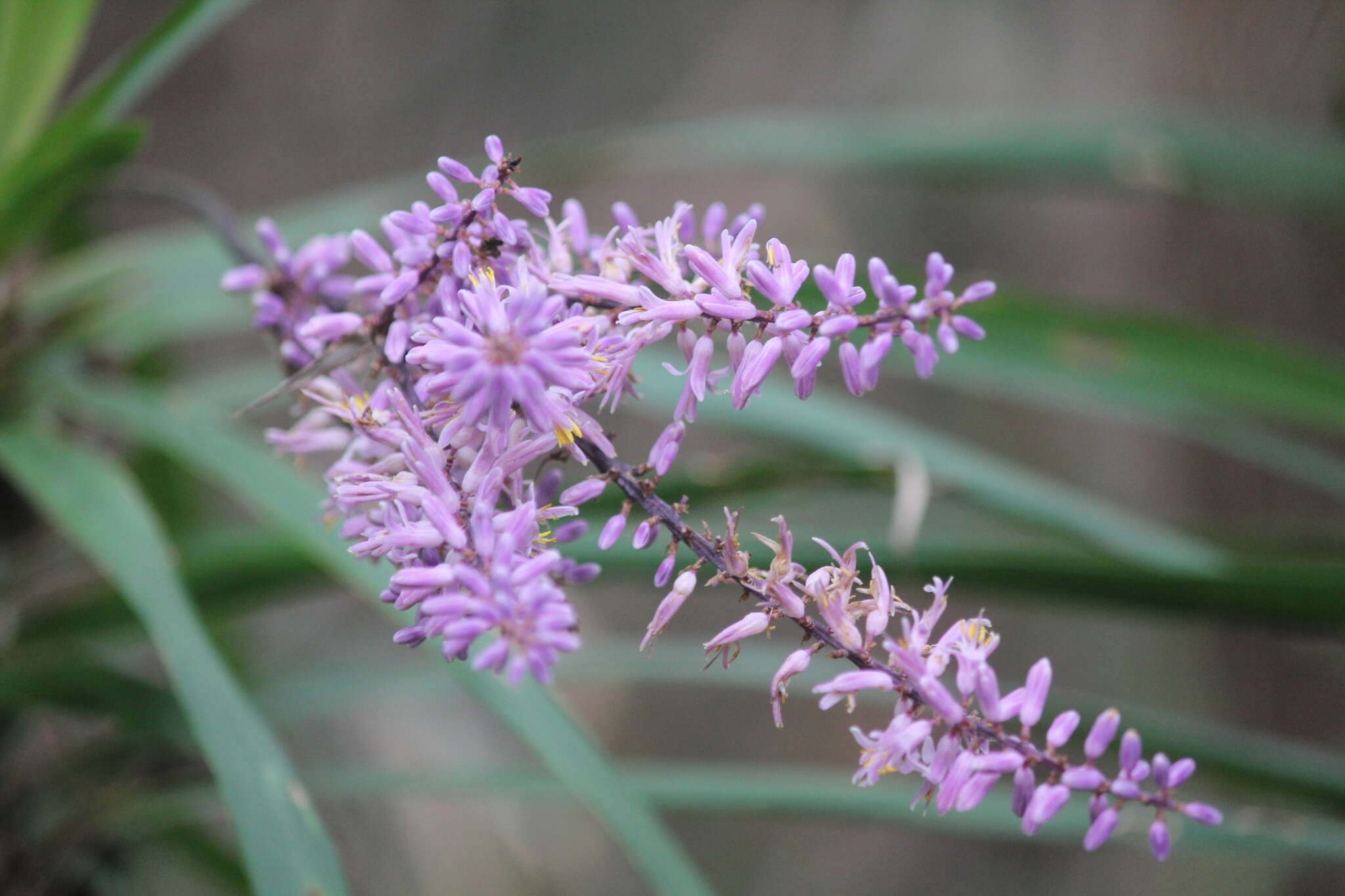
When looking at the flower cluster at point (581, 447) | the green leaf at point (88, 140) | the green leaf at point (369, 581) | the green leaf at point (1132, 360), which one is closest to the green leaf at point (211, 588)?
the green leaf at point (369, 581)

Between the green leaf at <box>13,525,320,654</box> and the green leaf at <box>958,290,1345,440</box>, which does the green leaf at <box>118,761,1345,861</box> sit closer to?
the green leaf at <box>13,525,320,654</box>

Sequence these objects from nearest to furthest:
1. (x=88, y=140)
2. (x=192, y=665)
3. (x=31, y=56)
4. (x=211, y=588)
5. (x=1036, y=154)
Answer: (x=192, y=665) < (x=88, y=140) < (x=31, y=56) < (x=211, y=588) < (x=1036, y=154)

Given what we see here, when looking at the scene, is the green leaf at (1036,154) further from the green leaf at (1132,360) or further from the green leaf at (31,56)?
the green leaf at (31,56)

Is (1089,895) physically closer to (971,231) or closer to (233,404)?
(971,231)

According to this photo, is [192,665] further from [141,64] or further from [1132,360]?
[1132,360]

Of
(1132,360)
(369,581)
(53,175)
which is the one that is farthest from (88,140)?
(1132,360)

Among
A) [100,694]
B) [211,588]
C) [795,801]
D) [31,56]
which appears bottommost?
[795,801]
